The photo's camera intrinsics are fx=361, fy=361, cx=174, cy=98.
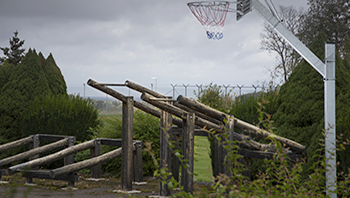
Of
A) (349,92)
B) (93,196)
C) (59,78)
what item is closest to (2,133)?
(59,78)

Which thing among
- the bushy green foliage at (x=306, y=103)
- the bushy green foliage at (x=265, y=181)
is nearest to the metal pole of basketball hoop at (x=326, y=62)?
the bushy green foliage at (x=306, y=103)

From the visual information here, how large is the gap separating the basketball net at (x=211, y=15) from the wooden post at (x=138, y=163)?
9.05 feet

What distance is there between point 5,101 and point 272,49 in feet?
76.9

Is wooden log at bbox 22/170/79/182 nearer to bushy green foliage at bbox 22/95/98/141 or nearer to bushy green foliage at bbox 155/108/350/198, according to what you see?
bushy green foliage at bbox 22/95/98/141

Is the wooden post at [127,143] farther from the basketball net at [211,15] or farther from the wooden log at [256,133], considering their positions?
the wooden log at [256,133]

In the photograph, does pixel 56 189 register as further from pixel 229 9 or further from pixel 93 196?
pixel 229 9

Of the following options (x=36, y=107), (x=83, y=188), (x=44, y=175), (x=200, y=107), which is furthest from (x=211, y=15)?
(x=36, y=107)

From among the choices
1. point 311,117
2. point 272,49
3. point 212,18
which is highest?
point 272,49

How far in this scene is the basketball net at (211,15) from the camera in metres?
6.09

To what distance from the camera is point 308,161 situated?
527 cm

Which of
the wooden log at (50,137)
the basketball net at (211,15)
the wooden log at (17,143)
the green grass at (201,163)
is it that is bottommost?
the green grass at (201,163)

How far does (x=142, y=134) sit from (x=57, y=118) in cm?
230

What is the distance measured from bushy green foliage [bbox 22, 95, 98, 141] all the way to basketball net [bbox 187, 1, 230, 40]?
14.0 ft

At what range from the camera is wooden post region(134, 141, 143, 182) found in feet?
24.9
